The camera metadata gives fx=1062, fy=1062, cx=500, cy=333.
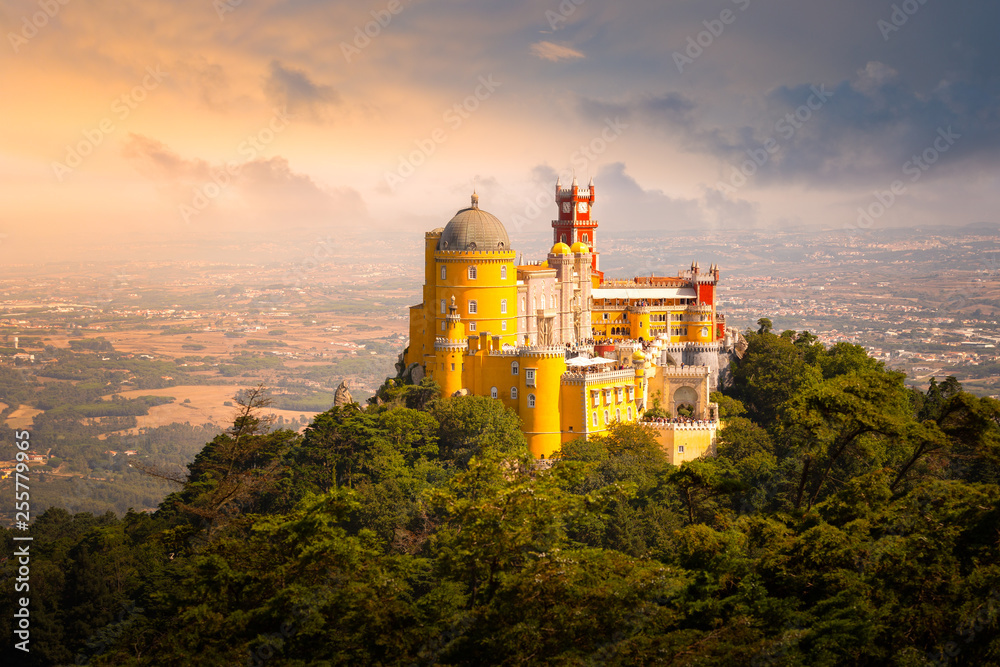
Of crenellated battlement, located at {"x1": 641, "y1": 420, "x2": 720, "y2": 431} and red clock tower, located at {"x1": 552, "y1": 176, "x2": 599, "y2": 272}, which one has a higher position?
red clock tower, located at {"x1": 552, "y1": 176, "x2": 599, "y2": 272}

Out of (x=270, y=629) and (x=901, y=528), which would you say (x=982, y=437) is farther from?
(x=270, y=629)

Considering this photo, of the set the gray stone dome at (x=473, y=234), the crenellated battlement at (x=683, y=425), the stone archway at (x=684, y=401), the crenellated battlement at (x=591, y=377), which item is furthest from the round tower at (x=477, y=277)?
the stone archway at (x=684, y=401)

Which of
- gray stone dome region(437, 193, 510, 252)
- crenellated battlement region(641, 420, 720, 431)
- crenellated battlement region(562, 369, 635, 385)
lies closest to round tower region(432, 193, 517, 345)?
gray stone dome region(437, 193, 510, 252)

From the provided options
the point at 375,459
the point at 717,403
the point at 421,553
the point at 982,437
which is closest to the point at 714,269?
the point at 717,403

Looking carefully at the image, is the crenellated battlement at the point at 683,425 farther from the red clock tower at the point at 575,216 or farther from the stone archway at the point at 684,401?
the red clock tower at the point at 575,216

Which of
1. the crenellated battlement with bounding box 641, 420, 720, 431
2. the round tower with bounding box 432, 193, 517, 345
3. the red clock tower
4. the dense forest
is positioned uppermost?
the red clock tower

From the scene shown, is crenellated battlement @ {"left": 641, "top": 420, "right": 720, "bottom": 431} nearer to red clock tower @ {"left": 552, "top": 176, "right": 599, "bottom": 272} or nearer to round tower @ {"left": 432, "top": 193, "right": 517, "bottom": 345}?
round tower @ {"left": 432, "top": 193, "right": 517, "bottom": 345}

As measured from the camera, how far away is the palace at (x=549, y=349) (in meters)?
74.4

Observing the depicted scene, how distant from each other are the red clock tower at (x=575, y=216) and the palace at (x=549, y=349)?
11.3 m

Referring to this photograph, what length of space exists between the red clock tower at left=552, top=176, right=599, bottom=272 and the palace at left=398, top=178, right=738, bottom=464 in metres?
11.3

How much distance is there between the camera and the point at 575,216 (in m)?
101

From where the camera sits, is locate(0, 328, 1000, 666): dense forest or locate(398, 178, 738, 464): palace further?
locate(398, 178, 738, 464): palace

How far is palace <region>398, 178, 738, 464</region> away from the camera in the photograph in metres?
74.4

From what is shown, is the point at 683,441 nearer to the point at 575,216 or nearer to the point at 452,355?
the point at 452,355
